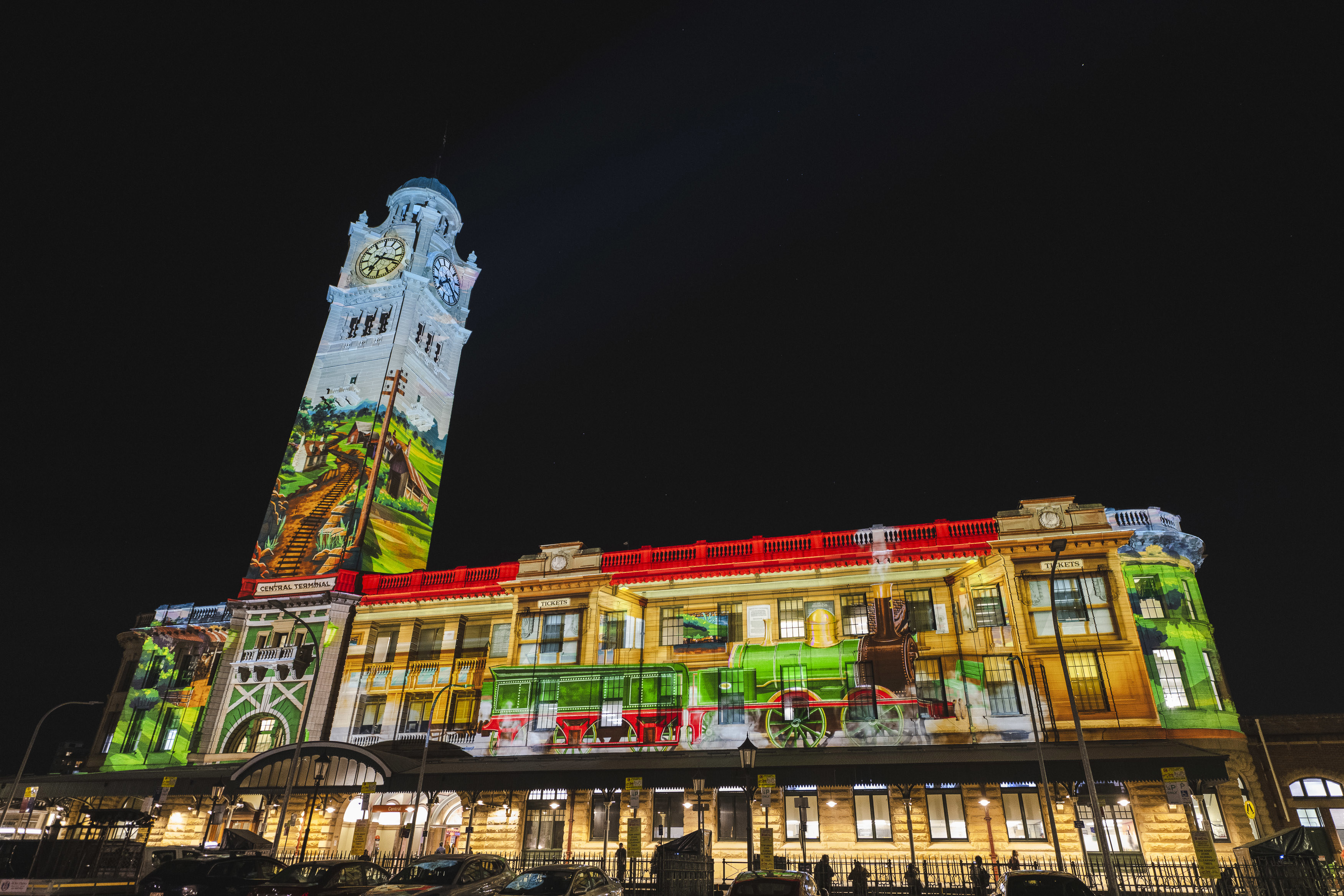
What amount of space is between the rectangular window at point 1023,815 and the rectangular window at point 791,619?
11.0 metres

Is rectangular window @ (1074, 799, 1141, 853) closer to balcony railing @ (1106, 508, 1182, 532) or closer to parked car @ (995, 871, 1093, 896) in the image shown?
balcony railing @ (1106, 508, 1182, 532)

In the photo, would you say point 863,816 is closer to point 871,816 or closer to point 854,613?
point 871,816

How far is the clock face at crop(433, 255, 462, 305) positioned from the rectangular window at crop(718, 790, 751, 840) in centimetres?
4593

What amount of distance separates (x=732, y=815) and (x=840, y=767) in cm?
629

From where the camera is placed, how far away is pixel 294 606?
46.7 m

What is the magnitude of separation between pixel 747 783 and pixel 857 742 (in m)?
11.4

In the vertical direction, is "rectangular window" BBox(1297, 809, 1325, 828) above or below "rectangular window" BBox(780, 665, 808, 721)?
below

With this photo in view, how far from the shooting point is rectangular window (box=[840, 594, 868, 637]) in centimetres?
3634

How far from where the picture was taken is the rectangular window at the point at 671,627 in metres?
38.7

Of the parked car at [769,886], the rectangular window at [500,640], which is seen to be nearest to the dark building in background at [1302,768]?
the parked car at [769,886]

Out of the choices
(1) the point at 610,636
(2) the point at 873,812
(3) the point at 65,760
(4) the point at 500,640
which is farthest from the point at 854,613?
(3) the point at 65,760

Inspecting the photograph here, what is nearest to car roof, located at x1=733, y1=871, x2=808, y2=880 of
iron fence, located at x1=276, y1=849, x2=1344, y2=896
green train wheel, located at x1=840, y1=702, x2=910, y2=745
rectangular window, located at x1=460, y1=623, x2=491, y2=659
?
iron fence, located at x1=276, y1=849, x2=1344, y2=896

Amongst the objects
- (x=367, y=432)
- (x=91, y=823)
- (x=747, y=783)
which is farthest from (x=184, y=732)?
(x=747, y=783)

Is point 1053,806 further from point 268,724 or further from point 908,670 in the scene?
point 268,724
